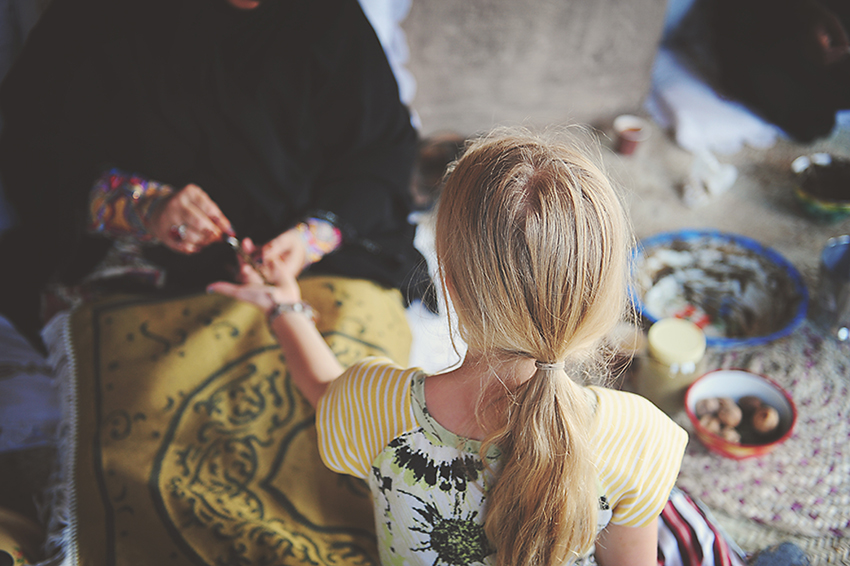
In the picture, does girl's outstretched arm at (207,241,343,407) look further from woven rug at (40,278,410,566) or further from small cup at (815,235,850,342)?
small cup at (815,235,850,342)

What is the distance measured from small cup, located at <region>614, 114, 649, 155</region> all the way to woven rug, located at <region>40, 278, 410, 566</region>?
1346 mm

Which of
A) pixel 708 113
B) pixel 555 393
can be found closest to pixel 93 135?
pixel 555 393

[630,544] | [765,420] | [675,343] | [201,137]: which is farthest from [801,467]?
[201,137]

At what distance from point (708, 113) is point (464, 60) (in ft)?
2.99

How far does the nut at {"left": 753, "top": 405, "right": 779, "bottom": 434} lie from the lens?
1068mm

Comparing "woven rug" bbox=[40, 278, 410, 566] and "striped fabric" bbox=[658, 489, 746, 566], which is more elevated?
"woven rug" bbox=[40, 278, 410, 566]

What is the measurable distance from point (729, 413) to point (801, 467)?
18cm

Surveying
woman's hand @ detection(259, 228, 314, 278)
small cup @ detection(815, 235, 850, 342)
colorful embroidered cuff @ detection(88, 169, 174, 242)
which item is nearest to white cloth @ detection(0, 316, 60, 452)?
colorful embroidered cuff @ detection(88, 169, 174, 242)

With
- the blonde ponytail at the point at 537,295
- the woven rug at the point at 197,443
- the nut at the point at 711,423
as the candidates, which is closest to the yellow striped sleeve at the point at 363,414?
the blonde ponytail at the point at 537,295

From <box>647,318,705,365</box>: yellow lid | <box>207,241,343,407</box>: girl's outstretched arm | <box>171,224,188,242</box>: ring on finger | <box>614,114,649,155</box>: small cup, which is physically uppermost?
<box>171,224,188,242</box>: ring on finger

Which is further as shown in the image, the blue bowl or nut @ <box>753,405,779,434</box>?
the blue bowl

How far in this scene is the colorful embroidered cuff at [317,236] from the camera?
3.58 ft

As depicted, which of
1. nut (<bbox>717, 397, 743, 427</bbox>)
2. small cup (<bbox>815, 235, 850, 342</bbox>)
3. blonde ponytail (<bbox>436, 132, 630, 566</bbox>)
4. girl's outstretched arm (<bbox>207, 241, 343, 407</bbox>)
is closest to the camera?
blonde ponytail (<bbox>436, 132, 630, 566</bbox>)

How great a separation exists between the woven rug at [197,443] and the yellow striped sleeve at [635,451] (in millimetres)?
423
